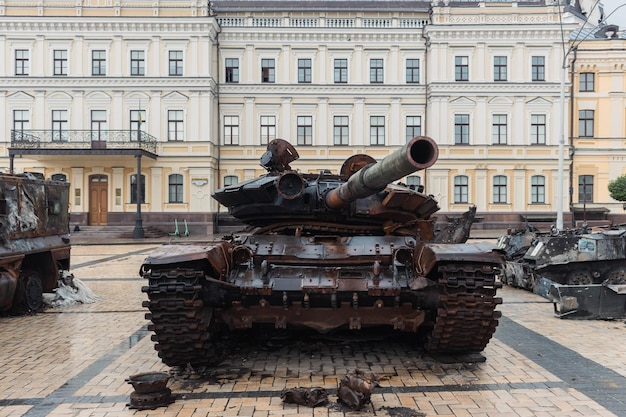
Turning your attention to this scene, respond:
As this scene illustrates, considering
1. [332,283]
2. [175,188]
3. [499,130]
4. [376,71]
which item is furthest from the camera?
[376,71]

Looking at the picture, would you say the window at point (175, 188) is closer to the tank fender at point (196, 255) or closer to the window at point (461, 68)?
the window at point (461, 68)

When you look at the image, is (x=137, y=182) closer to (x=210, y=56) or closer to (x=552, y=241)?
(x=210, y=56)

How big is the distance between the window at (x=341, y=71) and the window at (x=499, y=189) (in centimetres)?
1071

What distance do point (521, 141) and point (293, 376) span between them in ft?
104

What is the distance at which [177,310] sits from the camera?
230 inches

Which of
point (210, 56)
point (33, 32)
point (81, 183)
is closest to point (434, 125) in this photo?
point (210, 56)

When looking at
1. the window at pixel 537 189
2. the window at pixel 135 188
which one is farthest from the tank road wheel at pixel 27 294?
the window at pixel 537 189

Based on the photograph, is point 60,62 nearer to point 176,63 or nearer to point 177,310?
point 176,63

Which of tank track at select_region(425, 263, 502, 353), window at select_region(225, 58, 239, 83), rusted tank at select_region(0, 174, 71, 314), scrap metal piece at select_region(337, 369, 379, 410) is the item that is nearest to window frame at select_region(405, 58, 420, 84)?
window at select_region(225, 58, 239, 83)

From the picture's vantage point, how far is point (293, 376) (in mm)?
6223

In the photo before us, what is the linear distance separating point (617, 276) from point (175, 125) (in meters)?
26.8

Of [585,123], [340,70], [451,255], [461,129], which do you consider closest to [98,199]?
[340,70]

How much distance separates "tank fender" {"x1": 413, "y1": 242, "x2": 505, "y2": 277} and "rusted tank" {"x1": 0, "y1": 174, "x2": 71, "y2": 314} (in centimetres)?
645

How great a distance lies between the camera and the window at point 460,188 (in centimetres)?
3472
